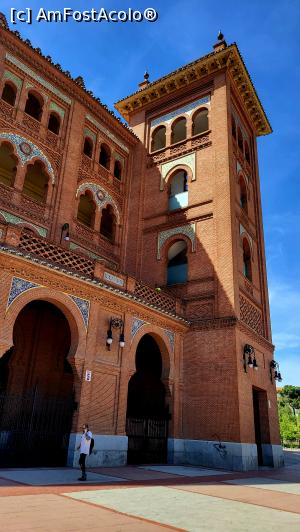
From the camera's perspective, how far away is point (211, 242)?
644 inches

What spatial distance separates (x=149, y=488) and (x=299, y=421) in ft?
119

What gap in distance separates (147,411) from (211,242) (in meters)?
7.06

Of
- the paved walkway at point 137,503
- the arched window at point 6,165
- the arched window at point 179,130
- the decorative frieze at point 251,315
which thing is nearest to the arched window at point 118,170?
the arched window at point 179,130

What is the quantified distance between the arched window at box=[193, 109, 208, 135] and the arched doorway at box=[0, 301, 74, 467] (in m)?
11.6

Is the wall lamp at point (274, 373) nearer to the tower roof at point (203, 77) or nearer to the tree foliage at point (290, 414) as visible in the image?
the tower roof at point (203, 77)

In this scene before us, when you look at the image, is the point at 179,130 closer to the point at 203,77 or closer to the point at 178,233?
Answer: the point at 203,77

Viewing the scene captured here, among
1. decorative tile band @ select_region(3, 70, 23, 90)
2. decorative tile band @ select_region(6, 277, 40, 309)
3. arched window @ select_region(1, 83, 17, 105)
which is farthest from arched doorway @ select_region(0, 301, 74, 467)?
decorative tile band @ select_region(3, 70, 23, 90)

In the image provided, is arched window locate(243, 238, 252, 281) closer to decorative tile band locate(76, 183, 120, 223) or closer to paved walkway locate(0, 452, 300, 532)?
decorative tile band locate(76, 183, 120, 223)

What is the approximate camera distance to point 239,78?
20219 mm

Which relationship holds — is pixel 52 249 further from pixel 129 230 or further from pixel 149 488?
pixel 129 230

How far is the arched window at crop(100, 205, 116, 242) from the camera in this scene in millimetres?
18359

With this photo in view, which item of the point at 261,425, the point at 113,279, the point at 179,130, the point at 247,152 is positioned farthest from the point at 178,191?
the point at 261,425

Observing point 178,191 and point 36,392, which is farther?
point 178,191

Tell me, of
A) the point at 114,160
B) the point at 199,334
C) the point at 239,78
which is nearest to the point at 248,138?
the point at 239,78
